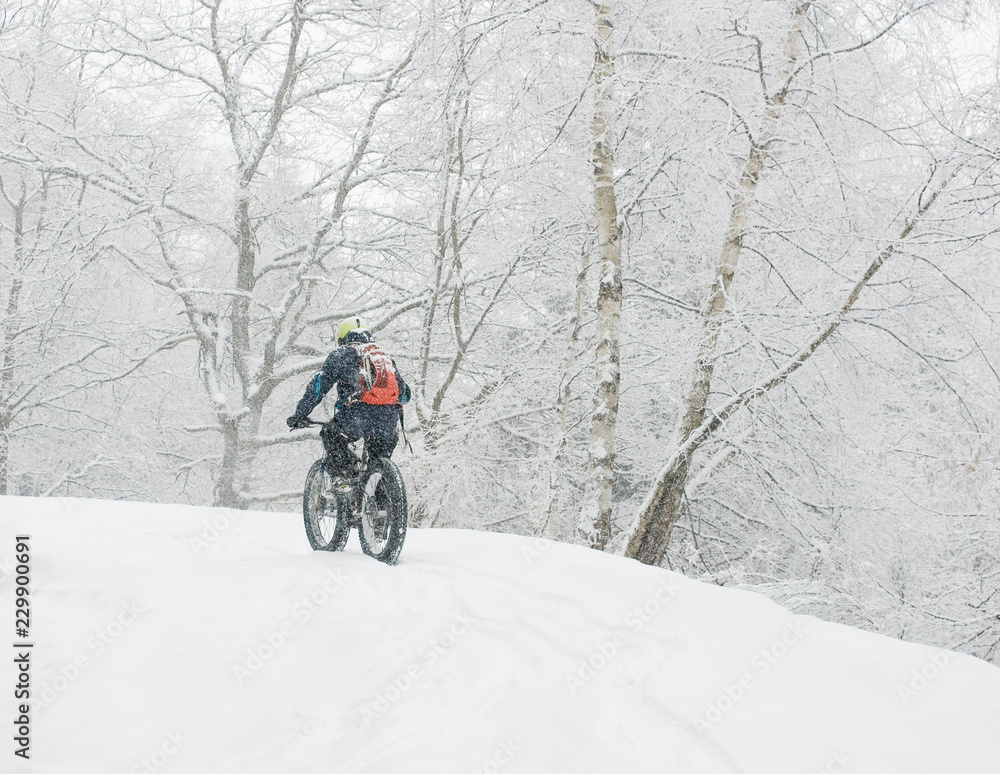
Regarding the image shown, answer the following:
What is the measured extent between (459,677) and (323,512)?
2886 millimetres

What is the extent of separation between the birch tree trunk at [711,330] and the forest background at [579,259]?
0.11 feet

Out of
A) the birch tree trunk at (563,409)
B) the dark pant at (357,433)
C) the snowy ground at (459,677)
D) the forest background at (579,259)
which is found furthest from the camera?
the birch tree trunk at (563,409)

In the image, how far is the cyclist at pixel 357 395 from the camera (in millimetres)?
5523

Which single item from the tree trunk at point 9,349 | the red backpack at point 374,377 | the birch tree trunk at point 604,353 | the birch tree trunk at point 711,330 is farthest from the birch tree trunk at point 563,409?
the tree trunk at point 9,349

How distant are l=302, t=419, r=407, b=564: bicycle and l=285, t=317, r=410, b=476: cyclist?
0.29ft

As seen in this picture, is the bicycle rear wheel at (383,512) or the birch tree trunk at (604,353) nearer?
the bicycle rear wheel at (383,512)

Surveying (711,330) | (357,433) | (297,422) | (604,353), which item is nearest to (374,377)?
(357,433)

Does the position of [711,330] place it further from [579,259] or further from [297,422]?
[297,422]

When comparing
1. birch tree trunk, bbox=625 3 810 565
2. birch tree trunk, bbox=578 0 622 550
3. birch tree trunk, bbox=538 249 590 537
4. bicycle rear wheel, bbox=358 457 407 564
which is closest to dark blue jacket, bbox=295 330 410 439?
bicycle rear wheel, bbox=358 457 407 564

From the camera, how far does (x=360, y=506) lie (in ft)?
18.6

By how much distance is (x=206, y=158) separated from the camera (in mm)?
13945

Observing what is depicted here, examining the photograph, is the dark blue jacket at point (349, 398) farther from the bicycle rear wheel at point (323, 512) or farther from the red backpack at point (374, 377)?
the bicycle rear wheel at point (323, 512)

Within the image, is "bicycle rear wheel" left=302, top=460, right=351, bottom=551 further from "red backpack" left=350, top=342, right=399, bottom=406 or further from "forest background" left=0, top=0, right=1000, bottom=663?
"forest background" left=0, top=0, right=1000, bottom=663

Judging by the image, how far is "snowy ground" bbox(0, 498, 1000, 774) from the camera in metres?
2.55
